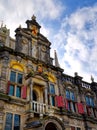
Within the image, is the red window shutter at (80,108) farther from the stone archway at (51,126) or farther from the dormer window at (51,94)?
the stone archway at (51,126)

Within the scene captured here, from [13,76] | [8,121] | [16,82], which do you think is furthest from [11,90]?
[8,121]

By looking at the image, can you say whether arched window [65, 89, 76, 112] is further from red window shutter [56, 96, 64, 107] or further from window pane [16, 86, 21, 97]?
window pane [16, 86, 21, 97]

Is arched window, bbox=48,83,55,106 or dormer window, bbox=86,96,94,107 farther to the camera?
dormer window, bbox=86,96,94,107

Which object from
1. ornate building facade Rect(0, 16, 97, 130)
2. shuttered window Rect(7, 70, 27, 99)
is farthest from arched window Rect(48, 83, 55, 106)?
shuttered window Rect(7, 70, 27, 99)

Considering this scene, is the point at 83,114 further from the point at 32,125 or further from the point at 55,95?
the point at 32,125

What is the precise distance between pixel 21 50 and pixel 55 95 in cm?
698

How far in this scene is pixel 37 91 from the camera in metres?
21.2

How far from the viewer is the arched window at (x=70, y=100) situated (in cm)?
2331

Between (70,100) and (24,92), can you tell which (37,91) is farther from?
(70,100)

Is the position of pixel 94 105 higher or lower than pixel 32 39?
lower

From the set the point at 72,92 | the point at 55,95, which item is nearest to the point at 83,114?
the point at 72,92

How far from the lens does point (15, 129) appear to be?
17250mm

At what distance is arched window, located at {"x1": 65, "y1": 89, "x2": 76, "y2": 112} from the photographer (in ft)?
76.5

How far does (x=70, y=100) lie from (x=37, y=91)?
5013 millimetres
